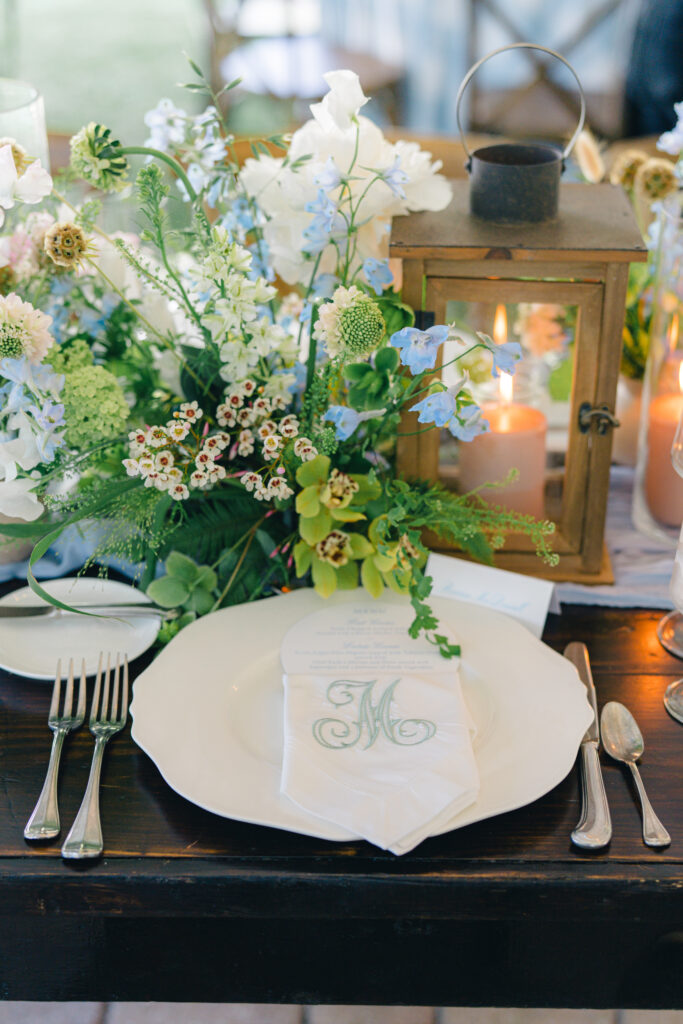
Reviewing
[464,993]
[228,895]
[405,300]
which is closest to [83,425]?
[405,300]

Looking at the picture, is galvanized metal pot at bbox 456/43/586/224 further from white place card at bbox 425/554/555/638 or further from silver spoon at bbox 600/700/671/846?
silver spoon at bbox 600/700/671/846

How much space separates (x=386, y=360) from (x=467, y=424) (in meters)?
0.09

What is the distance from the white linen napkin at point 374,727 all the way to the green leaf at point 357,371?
22cm

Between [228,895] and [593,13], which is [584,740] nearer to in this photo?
[228,895]

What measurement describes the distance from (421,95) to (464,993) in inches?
154

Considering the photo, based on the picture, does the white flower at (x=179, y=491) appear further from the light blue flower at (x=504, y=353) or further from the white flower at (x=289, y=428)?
the light blue flower at (x=504, y=353)

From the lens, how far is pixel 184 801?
0.76 meters

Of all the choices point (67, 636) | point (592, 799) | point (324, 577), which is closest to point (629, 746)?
point (592, 799)

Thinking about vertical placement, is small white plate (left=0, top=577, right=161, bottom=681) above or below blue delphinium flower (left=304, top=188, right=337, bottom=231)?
below

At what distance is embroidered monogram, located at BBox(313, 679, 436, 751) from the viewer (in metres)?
0.78

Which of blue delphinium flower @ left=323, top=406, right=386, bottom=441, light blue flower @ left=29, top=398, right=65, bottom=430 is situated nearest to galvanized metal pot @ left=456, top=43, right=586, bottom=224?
blue delphinium flower @ left=323, top=406, right=386, bottom=441

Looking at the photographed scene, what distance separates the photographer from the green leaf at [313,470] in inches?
35.6

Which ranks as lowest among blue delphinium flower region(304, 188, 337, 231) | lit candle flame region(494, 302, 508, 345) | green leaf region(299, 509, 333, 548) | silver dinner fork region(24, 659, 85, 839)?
silver dinner fork region(24, 659, 85, 839)

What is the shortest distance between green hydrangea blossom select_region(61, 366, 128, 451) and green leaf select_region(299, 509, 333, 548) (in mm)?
211
